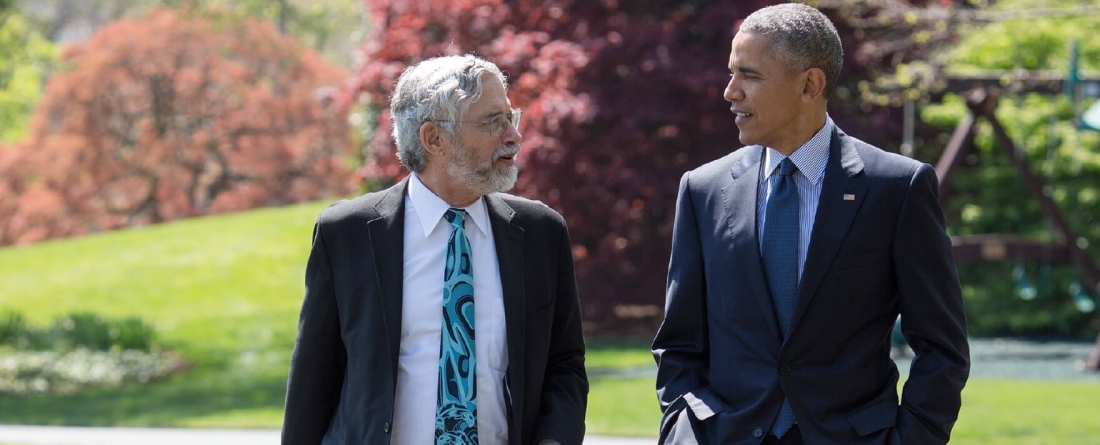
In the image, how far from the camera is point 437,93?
3.52m

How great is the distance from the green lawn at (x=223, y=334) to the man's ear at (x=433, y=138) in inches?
238

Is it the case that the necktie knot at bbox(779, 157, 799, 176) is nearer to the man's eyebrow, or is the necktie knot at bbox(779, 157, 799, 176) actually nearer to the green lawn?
the man's eyebrow

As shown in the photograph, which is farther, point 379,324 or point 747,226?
point 379,324

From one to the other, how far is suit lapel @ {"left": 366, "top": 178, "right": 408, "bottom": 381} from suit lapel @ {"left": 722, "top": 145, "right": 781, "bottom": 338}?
84cm

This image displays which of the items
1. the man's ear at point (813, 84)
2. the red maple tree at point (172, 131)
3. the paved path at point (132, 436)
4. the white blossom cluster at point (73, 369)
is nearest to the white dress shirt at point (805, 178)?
the man's ear at point (813, 84)

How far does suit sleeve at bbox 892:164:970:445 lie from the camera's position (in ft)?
10.7

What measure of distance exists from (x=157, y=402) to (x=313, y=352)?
9.46 m

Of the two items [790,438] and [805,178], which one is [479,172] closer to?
[805,178]

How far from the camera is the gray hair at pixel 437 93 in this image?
11.5ft

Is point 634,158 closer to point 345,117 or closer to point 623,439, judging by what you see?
point 623,439

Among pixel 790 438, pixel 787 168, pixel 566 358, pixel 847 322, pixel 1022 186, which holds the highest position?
pixel 787 168

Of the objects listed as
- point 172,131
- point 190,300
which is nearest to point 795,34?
point 190,300

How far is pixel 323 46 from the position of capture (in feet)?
120

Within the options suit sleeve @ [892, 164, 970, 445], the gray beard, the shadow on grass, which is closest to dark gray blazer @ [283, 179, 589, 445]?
the gray beard
